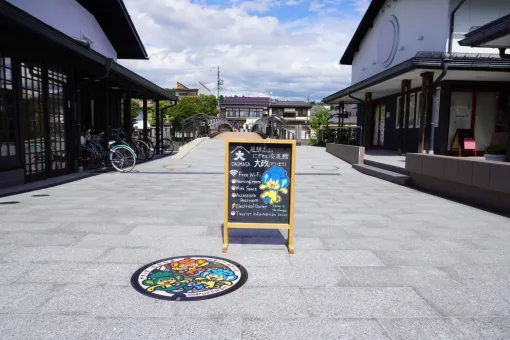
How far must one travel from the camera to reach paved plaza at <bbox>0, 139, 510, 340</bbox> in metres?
2.39

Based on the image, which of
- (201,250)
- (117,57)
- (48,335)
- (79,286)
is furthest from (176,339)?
(117,57)

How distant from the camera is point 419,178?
27.2 feet

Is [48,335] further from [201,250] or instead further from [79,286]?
[201,250]

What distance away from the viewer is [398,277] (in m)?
3.22

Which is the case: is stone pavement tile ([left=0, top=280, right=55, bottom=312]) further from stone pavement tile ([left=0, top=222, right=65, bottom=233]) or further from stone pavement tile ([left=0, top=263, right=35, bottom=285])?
stone pavement tile ([left=0, top=222, right=65, bottom=233])

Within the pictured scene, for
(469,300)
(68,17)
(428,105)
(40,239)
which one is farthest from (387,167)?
(68,17)

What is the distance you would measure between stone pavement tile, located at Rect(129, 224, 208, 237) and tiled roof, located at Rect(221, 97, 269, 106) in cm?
6325

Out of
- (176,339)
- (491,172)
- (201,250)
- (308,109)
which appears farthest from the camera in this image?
(308,109)

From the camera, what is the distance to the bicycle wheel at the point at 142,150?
13.1 meters

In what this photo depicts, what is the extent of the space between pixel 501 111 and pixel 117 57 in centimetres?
1631

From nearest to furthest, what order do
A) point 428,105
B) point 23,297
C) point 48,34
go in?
point 23,297
point 48,34
point 428,105

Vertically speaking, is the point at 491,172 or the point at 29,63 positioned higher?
the point at 29,63

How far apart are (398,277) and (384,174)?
6916 mm

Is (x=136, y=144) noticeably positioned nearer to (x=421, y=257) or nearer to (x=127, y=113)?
(x=127, y=113)
